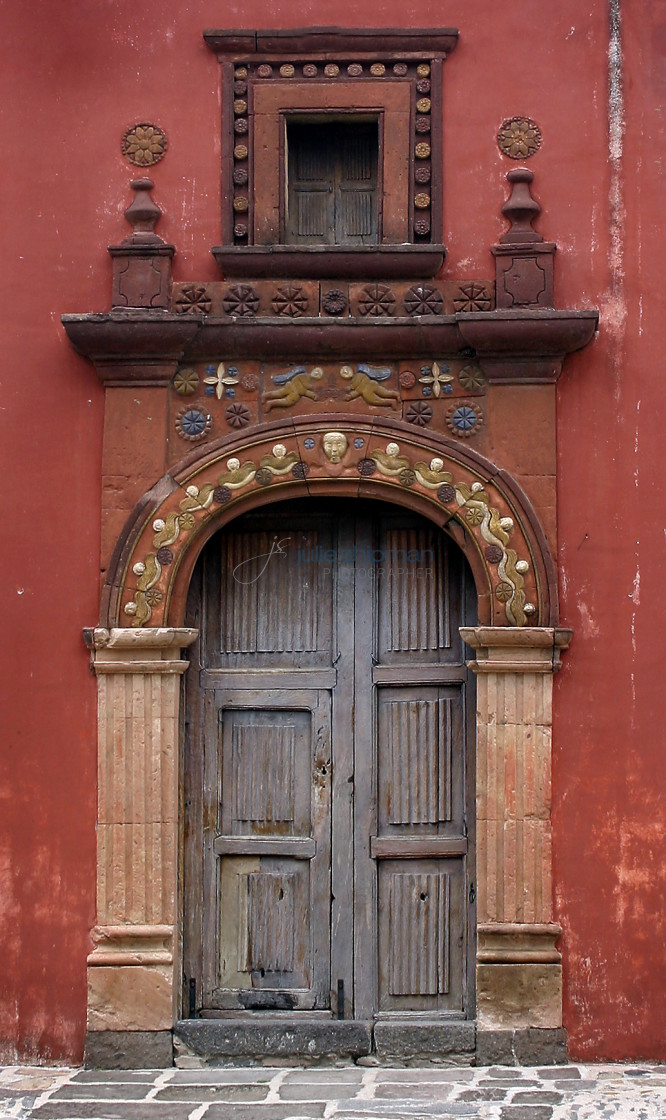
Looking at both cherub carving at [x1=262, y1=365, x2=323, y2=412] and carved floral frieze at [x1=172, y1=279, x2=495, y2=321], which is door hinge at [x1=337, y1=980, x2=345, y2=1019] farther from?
carved floral frieze at [x1=172, y1=279, x2=495, y2=321]

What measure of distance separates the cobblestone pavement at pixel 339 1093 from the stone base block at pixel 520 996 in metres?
0.19

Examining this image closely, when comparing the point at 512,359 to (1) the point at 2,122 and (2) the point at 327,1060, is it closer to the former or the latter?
(1) the point at 2,122

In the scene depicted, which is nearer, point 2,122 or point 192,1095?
point 192,1095

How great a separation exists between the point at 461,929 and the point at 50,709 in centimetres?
209

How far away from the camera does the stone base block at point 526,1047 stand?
18.8ft

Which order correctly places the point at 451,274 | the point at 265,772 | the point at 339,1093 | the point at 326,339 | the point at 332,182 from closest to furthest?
1. the point at 339,1093
2. the point at 326,339
3. the point at 451,274
4. the point at 265,772
5. the point at 332,182

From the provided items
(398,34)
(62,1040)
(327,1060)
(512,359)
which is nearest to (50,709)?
(62,1040)

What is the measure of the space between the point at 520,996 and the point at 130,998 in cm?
167

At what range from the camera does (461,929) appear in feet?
19.9

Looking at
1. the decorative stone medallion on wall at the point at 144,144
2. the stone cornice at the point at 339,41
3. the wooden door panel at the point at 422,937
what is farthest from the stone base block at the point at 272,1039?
the stone cornice at the point at 339,41

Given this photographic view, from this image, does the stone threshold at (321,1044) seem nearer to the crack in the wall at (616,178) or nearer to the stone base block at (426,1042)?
the stone base block at (426,1042)

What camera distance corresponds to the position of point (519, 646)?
5.83 metres

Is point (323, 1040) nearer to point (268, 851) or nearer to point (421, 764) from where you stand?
point (268, 851)

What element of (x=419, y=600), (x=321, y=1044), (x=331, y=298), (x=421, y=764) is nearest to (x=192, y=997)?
(x=321, y=1044)
